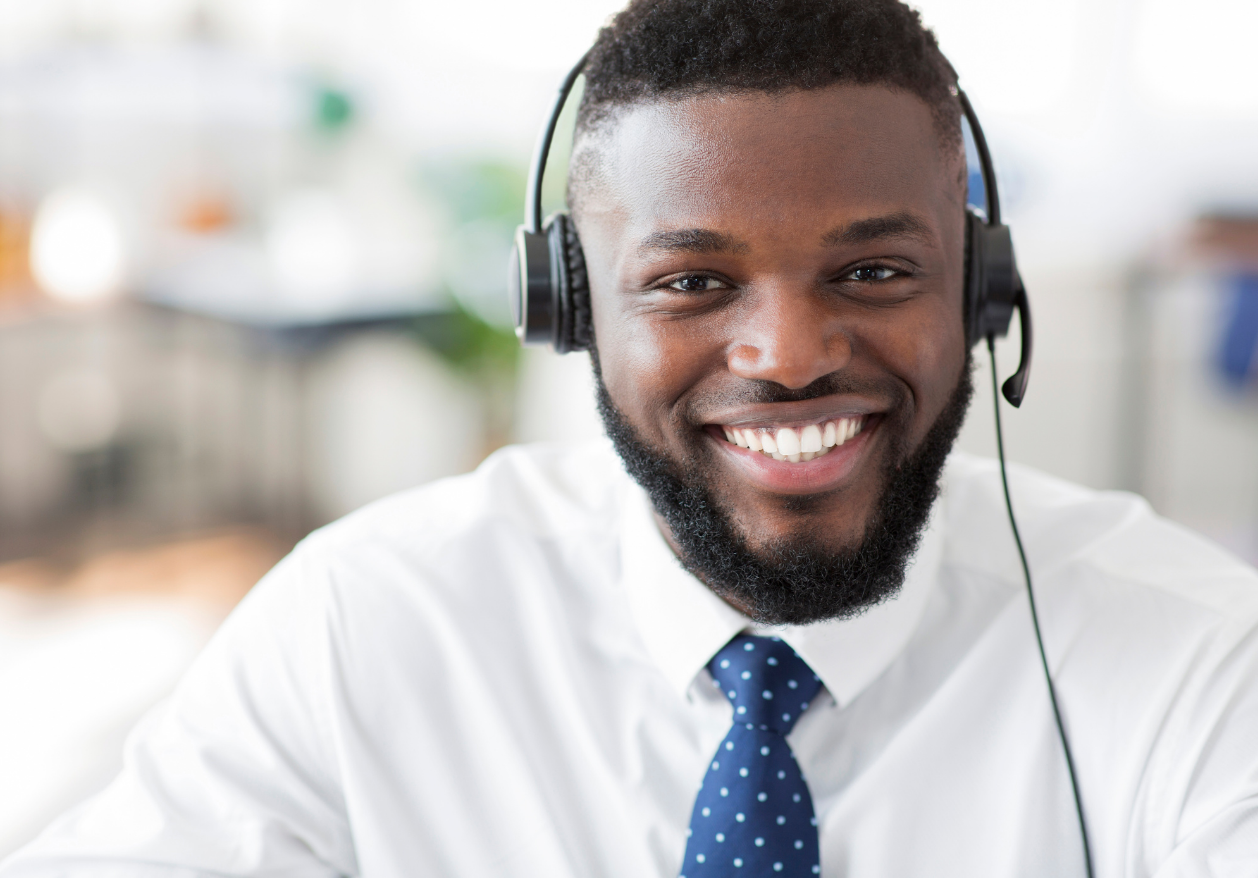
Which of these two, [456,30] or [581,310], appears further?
[456,30]

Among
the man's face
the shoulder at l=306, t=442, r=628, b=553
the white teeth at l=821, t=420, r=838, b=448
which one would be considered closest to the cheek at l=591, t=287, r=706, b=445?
the man's face

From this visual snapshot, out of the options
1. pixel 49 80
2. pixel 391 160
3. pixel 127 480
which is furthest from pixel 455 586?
pixel 391 160

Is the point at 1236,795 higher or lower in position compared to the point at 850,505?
lower

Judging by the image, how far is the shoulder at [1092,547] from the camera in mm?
965

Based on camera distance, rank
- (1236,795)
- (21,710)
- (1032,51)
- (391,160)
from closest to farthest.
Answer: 1. (1236,795)
2. (21,710)
3. (1032,51)
4. (391,160)

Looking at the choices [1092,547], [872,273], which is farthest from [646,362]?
[1092,547]

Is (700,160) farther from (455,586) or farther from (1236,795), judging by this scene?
(1236,795)

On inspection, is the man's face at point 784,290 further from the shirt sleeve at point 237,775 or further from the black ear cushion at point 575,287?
the shirt sleeve at point 237,775

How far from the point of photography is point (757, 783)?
90 cm

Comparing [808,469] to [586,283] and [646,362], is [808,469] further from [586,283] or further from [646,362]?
[586,283]

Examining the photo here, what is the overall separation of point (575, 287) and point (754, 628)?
35 centimetres

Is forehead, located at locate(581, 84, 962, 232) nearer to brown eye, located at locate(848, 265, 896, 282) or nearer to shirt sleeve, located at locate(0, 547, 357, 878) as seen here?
brown eye, located at locate(848, 265, 896, 282)

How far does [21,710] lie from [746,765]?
7.05 feet

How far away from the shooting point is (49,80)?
152 inches
